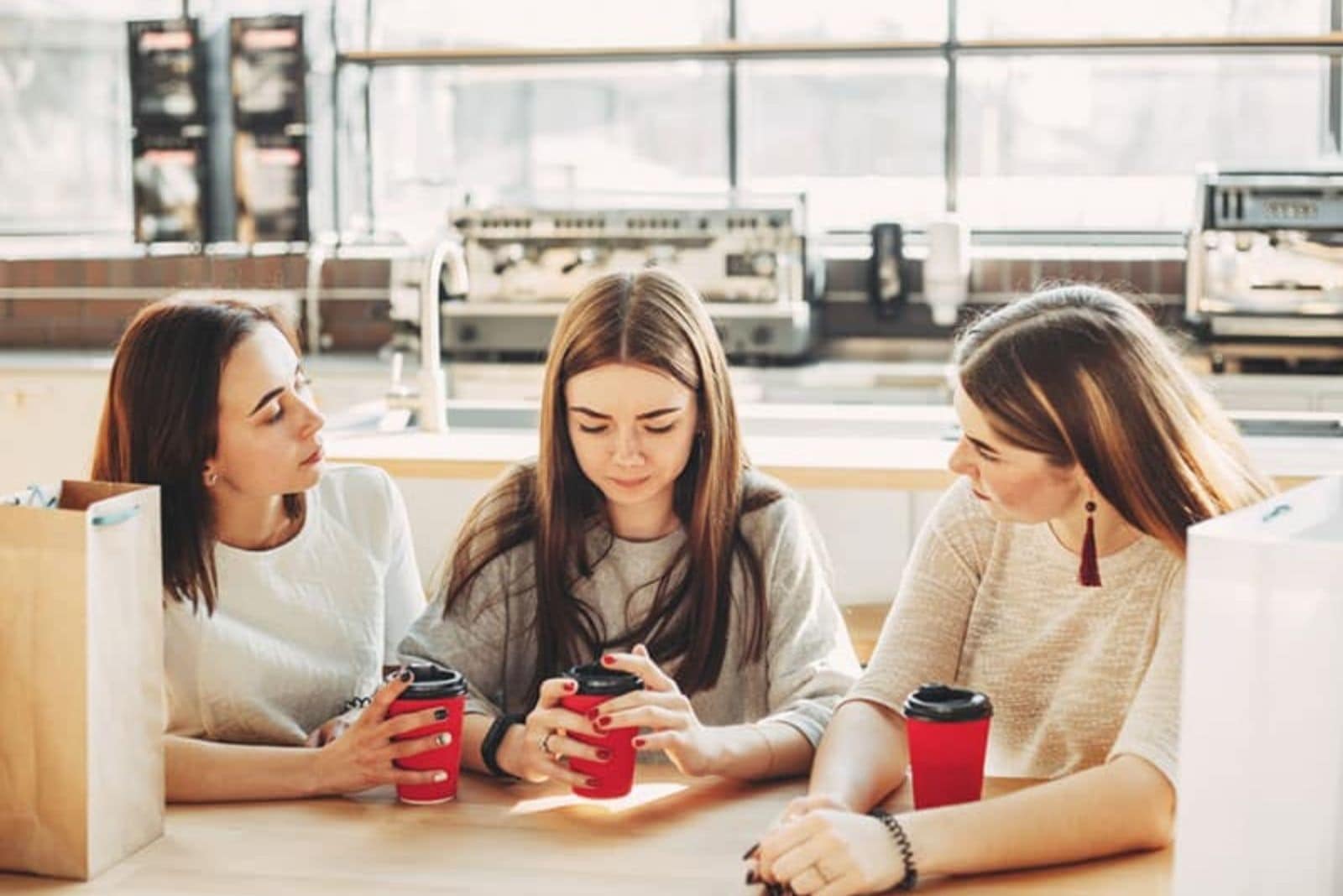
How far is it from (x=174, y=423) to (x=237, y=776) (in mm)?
354

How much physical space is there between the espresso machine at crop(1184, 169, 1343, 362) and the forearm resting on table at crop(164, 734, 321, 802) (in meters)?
3.33

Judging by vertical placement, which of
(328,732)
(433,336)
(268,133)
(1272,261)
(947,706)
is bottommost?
(328,732)

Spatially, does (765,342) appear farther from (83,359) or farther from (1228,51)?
(83,359)

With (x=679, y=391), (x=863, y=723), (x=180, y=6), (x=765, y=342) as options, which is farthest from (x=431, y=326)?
(x=180, y=6)

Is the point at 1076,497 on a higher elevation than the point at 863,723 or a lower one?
higher

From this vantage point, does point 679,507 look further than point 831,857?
Yes

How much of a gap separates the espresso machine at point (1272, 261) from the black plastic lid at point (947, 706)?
10.5 ft

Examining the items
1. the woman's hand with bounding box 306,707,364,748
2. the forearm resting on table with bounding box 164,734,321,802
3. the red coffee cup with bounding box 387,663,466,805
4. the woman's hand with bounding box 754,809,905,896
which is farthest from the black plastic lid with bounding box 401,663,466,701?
the woman's hand with bounding box 754,809,905,896

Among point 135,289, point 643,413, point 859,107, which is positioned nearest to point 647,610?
point 643,413

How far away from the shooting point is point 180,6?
5531mm

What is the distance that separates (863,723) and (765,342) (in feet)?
9.96

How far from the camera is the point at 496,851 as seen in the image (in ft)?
4.71

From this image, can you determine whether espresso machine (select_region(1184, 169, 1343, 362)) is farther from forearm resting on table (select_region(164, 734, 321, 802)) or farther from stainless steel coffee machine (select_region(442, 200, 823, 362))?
forearm resting on table (select_region(164, 734, 321, 802))

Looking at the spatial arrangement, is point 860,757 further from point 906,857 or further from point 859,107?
point 859,107
